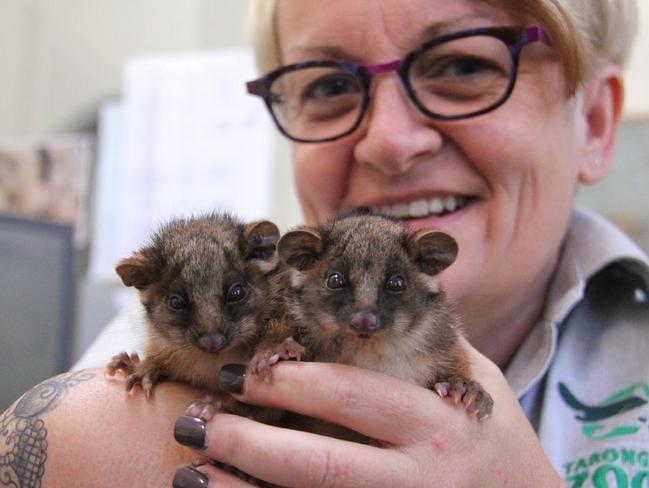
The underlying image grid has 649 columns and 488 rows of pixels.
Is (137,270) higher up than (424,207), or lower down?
lower down

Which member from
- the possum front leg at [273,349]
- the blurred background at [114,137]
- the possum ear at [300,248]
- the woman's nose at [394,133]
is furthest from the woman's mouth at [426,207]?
the blurred background at [114,137]

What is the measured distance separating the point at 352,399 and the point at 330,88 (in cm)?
116

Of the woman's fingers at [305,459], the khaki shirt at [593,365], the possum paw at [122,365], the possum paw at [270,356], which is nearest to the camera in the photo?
the woman's fingers at [305,459]

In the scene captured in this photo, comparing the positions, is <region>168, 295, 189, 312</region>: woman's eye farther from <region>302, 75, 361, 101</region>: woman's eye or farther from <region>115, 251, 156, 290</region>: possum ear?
<region>302, 75, 361, 101</region>: woman's eye

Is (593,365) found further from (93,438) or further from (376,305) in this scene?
(93,438)

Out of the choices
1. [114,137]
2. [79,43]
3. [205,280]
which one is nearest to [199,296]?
[205,280]

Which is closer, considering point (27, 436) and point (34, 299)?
point (27, 436)

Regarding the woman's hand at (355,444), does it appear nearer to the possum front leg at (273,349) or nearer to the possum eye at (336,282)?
the possum front leg at (273,349)

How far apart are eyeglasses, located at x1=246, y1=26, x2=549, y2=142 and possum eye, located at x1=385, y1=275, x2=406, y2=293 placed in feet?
1.96

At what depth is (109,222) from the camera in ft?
A: 13.4

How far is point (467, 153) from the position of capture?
1.88 metres

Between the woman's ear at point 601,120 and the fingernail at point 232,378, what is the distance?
1367mm

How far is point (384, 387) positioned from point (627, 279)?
1202 mm

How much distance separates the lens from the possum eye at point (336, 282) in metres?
1.46
